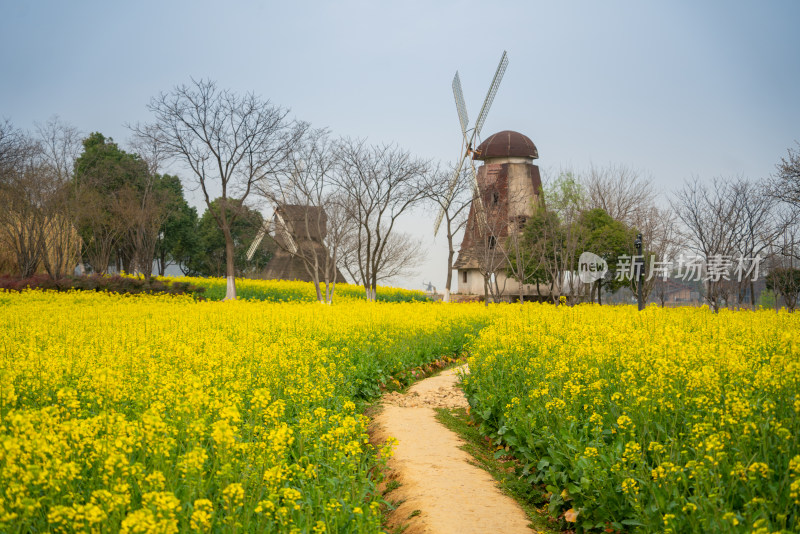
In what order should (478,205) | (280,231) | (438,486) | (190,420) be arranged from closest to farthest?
1. (190,420)
2. (438,486)
3. (478,205)
4. (280,231)

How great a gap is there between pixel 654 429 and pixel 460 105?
4269cm

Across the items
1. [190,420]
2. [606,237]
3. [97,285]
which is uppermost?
[606,237]

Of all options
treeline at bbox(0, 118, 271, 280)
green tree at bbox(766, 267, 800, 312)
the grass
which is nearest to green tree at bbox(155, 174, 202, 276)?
treeline at bbox(0, 118, 271, 280)

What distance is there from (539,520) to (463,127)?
4183 centimetres

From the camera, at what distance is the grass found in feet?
21.3

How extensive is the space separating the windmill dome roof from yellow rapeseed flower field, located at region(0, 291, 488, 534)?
31021 mm

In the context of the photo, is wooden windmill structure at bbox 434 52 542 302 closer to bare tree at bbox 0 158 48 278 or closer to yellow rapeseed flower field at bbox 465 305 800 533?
bare tree at bbox 0 158 48 278

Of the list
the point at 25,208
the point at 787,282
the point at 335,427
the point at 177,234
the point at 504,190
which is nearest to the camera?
the point at 335,427

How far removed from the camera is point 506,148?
45.8 meters

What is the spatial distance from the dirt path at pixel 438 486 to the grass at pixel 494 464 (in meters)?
0.13

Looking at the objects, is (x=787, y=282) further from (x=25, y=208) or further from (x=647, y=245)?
(x=25, y=208)

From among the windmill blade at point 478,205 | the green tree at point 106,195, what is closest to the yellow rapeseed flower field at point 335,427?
the windmill blade at point 478,205

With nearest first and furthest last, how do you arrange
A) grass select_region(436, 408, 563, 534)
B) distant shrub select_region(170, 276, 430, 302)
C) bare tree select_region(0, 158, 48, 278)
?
1. grass select_region(436, 408, 563, 534)
2. bare tree select_region(0, 158, 48, 278)
3. distant shrub select_region(170, 276, 430, 302)

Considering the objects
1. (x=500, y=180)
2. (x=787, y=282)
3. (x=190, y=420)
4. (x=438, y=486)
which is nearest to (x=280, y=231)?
(x=500, y=180)
